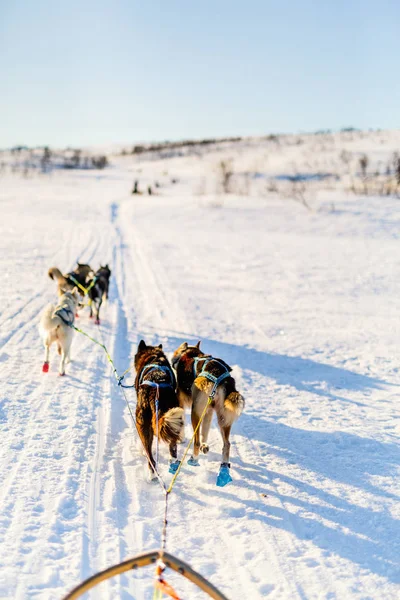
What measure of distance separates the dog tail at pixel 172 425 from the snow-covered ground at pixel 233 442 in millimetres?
517

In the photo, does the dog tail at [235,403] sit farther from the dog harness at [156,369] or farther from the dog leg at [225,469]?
the dog harness at [156,369]

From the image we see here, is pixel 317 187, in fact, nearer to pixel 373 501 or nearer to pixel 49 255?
pixel 49 255

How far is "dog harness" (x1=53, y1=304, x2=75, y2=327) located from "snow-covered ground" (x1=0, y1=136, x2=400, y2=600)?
672 mm

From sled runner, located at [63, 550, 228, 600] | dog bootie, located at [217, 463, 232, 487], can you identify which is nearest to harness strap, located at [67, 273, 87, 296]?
dog bootie, located at [217, 463, 232, 487]

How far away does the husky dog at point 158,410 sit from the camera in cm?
348

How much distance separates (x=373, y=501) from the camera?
12.0 ft

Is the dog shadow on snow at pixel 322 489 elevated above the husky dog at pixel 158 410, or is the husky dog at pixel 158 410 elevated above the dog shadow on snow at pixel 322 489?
the husky dog at pixel 158 410

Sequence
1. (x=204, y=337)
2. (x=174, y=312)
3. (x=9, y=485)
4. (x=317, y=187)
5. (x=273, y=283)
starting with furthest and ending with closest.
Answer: (x=317, y=187) → (x=273, y=283) → (x=174, y=312) → (x=204, y=337) → (x=9, y=485)

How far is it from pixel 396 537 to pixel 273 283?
8.69 meters

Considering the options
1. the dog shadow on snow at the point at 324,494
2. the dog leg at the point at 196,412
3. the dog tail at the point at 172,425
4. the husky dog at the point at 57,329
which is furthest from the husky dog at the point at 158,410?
the husky dog at the point at 57,329

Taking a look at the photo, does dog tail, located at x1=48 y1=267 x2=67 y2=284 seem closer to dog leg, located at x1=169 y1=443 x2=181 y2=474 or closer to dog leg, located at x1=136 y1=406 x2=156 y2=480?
dog leg, located at x1=136 y1=406 x2=156 y2=480

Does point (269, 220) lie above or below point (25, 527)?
above

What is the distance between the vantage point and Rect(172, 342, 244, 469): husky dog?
3.78 metres

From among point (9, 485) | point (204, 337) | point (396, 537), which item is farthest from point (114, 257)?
point (396, 537)
